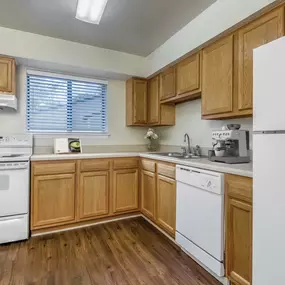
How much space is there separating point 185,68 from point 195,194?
158 centimetres

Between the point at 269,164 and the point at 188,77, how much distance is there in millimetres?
1718

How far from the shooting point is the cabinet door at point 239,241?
4.89ft

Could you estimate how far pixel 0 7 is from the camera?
2223 millimetres

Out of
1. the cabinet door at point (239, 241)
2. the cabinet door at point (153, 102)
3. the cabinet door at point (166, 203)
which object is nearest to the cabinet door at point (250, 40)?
the cabinet door at point (239, 241)

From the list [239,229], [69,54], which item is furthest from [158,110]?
[239,229]

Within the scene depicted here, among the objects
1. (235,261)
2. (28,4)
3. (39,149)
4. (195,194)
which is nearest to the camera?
(235,261)

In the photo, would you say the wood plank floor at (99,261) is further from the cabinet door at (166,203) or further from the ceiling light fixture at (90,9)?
the ceiling light fixture at (90,9)

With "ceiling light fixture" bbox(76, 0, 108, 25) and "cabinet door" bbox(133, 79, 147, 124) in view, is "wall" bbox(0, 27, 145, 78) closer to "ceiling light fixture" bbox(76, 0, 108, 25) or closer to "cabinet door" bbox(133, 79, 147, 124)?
"cabinet door" bbox(133, 79, 147, 124)

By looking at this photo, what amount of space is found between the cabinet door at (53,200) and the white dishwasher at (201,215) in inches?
54.0

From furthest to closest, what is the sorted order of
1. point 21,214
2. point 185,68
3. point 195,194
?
point 185,68
point 21,214
point 195,194

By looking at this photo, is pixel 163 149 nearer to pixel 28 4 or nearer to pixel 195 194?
pixel 195 194

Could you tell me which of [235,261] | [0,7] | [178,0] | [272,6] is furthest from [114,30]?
[235,261]

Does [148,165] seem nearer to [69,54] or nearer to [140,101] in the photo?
[140,101]

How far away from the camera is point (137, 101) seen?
3545 millimetres
